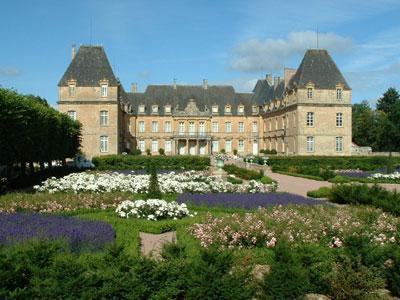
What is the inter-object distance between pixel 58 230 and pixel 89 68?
33.9 metres

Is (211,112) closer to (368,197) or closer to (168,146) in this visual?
(168,146)

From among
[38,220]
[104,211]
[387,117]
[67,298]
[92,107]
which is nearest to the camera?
[67,298]

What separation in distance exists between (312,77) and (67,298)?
39437 millimetres

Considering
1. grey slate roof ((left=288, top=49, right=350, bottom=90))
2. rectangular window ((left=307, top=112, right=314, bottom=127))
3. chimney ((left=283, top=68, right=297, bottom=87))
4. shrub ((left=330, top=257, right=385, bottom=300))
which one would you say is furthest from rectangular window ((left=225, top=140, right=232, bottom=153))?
shrub ((left=330, top=257, right=385, bottom=300))

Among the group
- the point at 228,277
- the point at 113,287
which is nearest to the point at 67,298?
the point at 113,287

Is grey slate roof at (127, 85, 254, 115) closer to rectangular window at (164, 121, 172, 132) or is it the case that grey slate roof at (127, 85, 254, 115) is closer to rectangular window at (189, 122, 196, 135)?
rectangular window at (164, 121, 172, 132)

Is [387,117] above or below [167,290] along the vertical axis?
above

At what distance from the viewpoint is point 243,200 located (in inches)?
535

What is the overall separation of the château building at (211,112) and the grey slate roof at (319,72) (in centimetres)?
9

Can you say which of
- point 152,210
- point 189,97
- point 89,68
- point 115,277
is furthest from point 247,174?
point 189,97

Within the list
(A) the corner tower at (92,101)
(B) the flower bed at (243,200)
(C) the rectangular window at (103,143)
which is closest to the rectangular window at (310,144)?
(A) the corner tower at (92,101)

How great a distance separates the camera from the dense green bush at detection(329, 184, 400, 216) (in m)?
11.6

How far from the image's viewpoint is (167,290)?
538cm

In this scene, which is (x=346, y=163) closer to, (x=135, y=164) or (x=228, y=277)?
(x=135, y=164)
